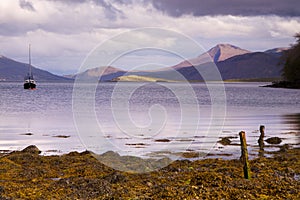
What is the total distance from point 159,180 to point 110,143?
1822 centimetres

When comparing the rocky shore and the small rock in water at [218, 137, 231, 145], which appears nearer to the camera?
the rocky shore

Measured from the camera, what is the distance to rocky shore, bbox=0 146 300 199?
16297mm

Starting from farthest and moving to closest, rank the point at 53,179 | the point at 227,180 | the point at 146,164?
the point at 146,164, the point at 53,179, the point at 227,180

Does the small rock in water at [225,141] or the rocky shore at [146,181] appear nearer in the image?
the rocky shore at [146,181]

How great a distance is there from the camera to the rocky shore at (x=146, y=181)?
53.5 feet

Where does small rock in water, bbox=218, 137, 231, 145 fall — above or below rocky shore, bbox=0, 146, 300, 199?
below

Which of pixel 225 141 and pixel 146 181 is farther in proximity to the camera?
pixel 225 141

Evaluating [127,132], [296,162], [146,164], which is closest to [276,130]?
[127,132]

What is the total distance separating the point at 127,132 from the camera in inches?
1788

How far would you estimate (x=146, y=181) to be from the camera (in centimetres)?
1950

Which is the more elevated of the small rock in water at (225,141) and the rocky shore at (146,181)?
the rocky shore at (146,181)

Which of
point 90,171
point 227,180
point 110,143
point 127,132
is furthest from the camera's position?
point 127,132

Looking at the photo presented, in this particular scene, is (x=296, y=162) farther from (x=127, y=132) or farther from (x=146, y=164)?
(x=127, y=132)

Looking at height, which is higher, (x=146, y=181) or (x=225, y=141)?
(x=146, y=181)
